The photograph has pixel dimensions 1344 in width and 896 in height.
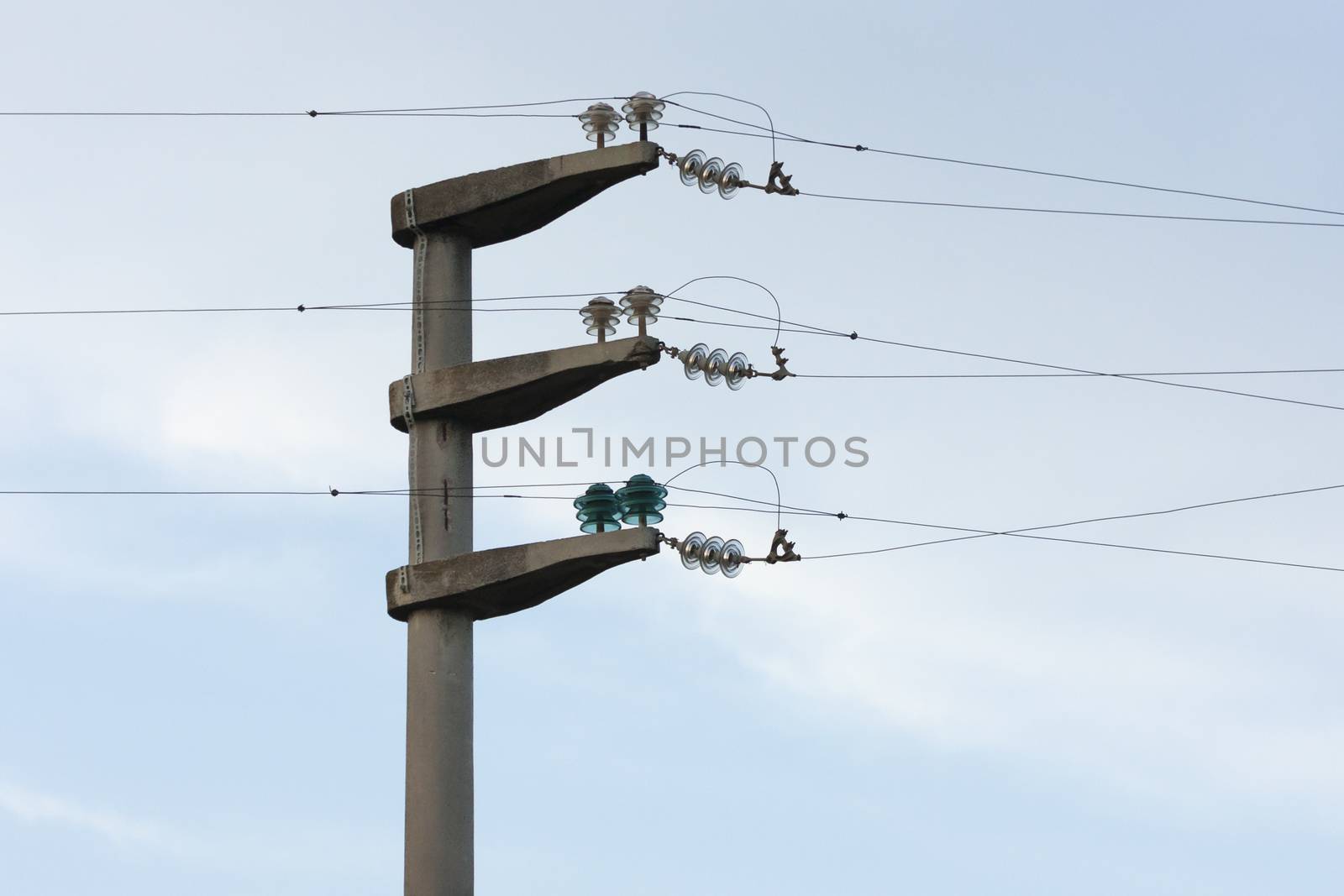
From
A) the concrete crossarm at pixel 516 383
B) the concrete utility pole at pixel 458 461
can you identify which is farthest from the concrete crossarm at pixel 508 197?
the concrete crossarm at pixel 516 383

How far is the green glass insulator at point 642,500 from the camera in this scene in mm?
26156

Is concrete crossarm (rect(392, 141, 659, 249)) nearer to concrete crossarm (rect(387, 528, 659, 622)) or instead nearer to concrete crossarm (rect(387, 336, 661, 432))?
concrete crossarm (rect(387, 336, 661, 432))

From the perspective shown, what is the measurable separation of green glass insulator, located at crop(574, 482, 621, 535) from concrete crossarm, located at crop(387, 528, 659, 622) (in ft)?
1.04

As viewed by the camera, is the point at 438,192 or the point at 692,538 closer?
the point at 692,538

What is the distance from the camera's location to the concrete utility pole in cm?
2605

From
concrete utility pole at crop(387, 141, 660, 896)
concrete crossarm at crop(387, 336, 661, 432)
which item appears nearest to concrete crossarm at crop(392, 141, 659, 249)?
concrete utility pole at crop(387, 141, 660, 896)

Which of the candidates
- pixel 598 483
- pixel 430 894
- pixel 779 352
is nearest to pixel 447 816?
pixel 430 894

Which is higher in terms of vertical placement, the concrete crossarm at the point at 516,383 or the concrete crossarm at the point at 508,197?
the concrete crossarm at the point at 508,197

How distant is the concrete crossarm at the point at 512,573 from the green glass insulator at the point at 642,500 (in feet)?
0.94

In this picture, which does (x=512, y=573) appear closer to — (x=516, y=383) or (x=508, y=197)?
(x=516, y=383)

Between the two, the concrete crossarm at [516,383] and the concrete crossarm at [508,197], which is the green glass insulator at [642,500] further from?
the concrete crossarm at [508,197]

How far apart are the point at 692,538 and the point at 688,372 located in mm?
2040

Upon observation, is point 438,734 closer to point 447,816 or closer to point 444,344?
point 447,816

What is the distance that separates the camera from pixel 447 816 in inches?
1022
